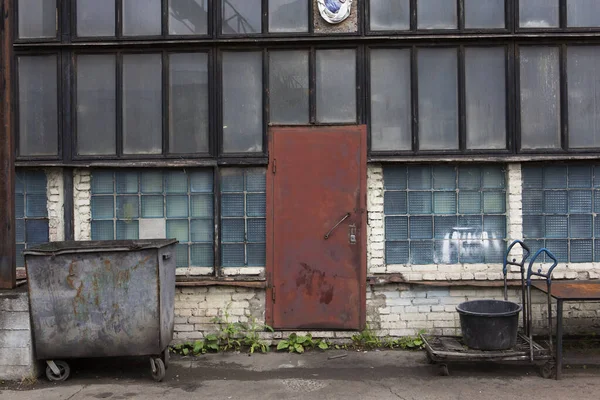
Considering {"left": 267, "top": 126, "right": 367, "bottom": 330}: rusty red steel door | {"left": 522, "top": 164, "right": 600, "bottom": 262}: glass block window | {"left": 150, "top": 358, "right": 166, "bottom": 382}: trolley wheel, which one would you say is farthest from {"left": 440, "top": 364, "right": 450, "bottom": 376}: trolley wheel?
{"left": 150, "top": 358, "right": 166, "bottom": 382}: trolley wheel

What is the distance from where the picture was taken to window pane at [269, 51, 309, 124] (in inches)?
265

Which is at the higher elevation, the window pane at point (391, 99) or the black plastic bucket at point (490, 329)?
the window pane at point (391, 99)

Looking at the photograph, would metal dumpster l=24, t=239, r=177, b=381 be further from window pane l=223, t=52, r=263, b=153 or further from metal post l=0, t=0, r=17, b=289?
window pane l=223, t=52, r=263, b=153

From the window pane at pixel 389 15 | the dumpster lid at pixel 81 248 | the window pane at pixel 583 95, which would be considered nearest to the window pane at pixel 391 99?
the window pane at pixel 389 15

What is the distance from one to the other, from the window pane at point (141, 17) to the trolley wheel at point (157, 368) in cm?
371

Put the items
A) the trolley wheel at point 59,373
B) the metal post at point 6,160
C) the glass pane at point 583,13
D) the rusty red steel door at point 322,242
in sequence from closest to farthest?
1. the trolley wheel at point 59,373
2. the metal post at point 6,160
3. the rusty red steel door at point 322,242
4. the glass pane at point 583,13

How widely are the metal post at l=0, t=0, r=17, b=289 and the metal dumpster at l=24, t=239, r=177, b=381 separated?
1.61ft

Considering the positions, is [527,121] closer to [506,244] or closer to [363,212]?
[506,244]

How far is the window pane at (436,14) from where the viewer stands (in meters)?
6.74

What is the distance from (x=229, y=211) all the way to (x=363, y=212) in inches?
61.1

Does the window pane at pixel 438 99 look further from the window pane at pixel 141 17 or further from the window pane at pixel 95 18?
the window pane at pixel 95 18

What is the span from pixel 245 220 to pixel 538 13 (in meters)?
4.17

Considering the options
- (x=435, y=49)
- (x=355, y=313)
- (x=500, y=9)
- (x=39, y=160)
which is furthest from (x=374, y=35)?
(x=39, y=160)

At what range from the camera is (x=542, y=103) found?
6730 millimetres
